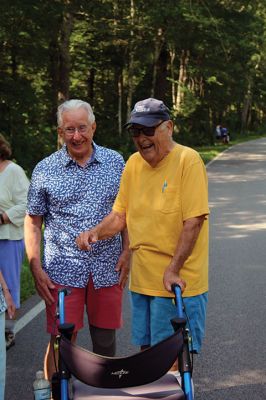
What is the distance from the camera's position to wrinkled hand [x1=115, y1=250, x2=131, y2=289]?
161 inches

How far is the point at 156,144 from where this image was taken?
352 cm

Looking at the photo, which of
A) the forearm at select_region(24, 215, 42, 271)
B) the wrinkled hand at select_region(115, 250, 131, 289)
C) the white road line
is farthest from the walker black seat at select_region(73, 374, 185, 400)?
the white road line

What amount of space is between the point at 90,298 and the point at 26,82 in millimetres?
19048

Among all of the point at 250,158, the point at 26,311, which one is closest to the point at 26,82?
the point at 250,158

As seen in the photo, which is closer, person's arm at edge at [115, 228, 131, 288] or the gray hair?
the gray hair

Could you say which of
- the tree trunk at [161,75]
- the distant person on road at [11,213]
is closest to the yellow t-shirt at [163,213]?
the distant person on road at [11,213]

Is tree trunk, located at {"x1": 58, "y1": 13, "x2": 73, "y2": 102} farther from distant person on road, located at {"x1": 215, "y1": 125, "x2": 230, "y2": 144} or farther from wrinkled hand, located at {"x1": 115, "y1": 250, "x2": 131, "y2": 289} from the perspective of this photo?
distant person on road, located at {"x1": 215, "y1": 125, "x2": 230, "y2": 144}

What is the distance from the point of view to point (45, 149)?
24297mm

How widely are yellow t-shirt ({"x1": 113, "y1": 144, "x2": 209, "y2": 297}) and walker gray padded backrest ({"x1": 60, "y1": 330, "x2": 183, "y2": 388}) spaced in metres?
0.58

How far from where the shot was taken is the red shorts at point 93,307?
401 centimetres

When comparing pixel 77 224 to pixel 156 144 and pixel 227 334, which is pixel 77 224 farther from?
pixel 227 334

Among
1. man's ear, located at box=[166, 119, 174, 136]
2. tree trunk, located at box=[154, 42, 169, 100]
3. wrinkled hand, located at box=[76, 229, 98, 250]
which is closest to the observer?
man's ear, located at box=[166, 119, 174, 136]

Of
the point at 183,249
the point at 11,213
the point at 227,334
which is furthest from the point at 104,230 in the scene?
the point at 227,334

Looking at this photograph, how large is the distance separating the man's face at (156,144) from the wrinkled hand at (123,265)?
793 millimetres
